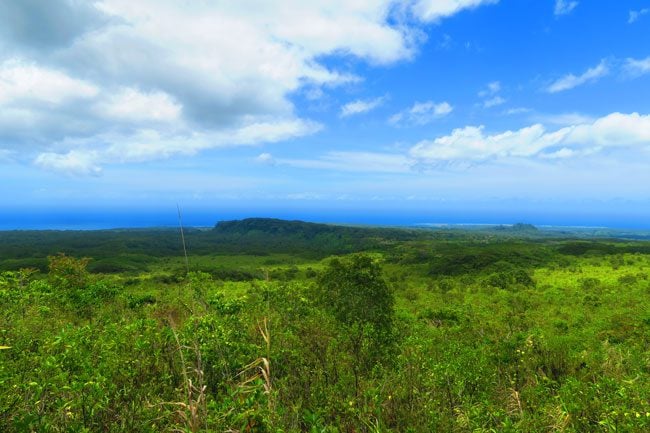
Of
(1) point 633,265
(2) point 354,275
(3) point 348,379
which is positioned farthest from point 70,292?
(1) point 633,265

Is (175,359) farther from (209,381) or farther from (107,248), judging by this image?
(107,248)

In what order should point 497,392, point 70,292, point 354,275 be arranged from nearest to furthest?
point 497,392 → point 354,275 → point 70,292

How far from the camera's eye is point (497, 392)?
1270 cm

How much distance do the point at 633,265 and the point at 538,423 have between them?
73765 mm

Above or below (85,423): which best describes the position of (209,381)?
below

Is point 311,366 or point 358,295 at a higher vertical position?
point 358,295

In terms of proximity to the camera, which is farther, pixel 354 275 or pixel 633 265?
pixel 633 265

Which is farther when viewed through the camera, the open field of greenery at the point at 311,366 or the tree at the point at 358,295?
the tree at the point at 358,295

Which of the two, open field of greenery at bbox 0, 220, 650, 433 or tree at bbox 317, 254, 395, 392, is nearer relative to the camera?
open field of greenery at bbox 0, 220, 650, 433

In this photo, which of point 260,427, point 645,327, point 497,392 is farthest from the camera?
point 645,327

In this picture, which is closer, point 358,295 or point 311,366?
point 311,366

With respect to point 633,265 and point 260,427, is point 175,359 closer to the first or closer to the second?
point 260,427

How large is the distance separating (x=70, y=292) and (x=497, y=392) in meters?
33.8

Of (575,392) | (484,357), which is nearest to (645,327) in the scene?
(484,357)
